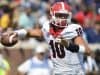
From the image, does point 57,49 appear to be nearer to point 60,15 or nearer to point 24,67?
point 60,15

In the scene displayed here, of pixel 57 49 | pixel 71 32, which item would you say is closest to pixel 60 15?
pixel 71 32

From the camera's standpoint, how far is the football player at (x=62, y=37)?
6160 mm

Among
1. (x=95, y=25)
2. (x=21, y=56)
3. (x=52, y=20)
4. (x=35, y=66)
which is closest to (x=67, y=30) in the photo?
(x=52, y=20)

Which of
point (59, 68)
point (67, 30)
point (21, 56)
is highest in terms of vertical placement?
point (67, 30)

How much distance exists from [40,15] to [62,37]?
19.2ft

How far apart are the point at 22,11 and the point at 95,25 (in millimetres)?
1865

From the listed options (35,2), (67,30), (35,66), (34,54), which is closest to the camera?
(67,30)

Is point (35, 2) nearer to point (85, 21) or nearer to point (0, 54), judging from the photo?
point (85, 21)

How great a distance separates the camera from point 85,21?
1171 cm

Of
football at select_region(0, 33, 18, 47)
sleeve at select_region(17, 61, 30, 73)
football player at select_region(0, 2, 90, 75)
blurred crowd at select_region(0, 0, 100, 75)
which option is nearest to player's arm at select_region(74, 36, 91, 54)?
football player at select_region(0, 2, 90, 75)

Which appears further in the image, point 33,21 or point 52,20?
point 33,21

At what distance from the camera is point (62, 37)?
6.14 meters

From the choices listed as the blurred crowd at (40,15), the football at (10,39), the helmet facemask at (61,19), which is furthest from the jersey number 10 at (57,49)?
the blurred crowd at (40,15)

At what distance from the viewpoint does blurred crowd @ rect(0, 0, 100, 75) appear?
11031 millimetres
